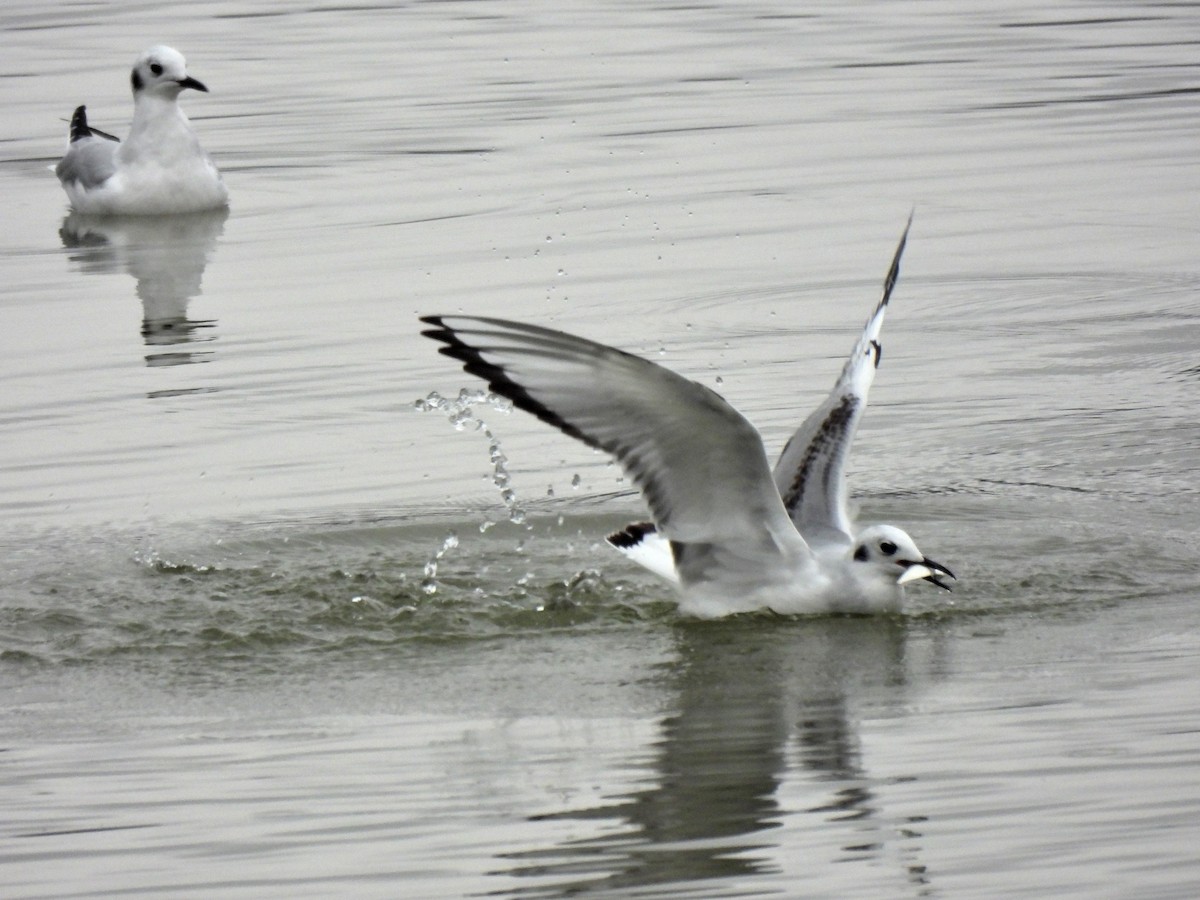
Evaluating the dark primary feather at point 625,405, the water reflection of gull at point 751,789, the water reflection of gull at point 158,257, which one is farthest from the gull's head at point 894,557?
the water reflection of gull at point 158,257

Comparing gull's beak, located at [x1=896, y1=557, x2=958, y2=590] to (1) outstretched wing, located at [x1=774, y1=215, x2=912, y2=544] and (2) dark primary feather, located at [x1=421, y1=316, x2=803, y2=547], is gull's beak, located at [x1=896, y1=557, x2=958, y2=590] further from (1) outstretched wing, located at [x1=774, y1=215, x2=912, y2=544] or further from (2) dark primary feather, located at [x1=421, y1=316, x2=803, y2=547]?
(2) dark primary feather, located at [x1=421, y1=316, x2=803, y2=547]

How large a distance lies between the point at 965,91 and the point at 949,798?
586 inches

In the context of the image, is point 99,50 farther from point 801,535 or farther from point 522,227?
point 801,535

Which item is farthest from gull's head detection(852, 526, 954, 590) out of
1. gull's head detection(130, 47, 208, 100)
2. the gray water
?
gull's head detection(130, 47, 208, 100)

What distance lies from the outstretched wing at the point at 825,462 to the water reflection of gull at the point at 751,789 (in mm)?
693

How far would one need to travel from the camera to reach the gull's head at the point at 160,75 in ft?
56.7

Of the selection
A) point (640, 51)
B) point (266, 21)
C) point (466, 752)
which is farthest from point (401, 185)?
point (266, 21)

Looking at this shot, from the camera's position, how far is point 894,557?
26.2ft

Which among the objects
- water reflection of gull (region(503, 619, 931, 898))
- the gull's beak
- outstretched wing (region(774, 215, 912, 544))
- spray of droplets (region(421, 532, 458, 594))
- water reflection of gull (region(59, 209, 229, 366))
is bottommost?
water reflection of gull (region(503, 619, 931, 898))

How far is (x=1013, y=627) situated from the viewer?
25.3 ft

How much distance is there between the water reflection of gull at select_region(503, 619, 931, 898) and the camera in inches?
212

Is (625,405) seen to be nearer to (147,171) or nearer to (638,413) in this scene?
(638,413)

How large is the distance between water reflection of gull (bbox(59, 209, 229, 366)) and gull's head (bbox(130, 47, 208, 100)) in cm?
100

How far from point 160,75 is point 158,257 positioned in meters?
2.77
